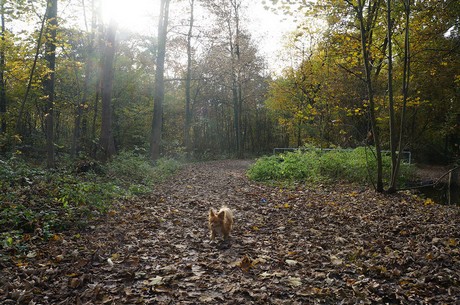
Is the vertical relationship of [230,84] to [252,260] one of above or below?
above

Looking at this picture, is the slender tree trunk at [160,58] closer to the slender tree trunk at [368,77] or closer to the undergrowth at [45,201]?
the undergrowth at [45,201]

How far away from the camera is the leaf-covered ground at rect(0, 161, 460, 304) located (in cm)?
314

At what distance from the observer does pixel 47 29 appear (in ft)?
31.2

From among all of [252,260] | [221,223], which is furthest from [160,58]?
[252,260]

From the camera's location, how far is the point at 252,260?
4.03 meters

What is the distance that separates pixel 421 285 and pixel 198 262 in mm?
2494

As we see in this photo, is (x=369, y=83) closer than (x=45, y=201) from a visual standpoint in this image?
No

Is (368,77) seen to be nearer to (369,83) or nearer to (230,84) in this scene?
(369,83)

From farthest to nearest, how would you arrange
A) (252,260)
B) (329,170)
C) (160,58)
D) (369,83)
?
(160,58) < (329,170) < (369,83) < (252,260)

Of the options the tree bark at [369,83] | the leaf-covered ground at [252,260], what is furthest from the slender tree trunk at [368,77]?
the leaf-covered ground at [252,260]

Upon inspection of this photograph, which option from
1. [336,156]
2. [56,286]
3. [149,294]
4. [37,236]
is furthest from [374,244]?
[336,156]

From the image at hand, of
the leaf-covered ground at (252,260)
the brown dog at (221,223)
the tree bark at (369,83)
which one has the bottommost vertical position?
the leaf-covered ground at (252,260)

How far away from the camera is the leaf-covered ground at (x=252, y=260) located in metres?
3.14

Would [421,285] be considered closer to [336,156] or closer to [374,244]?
[374,244]
